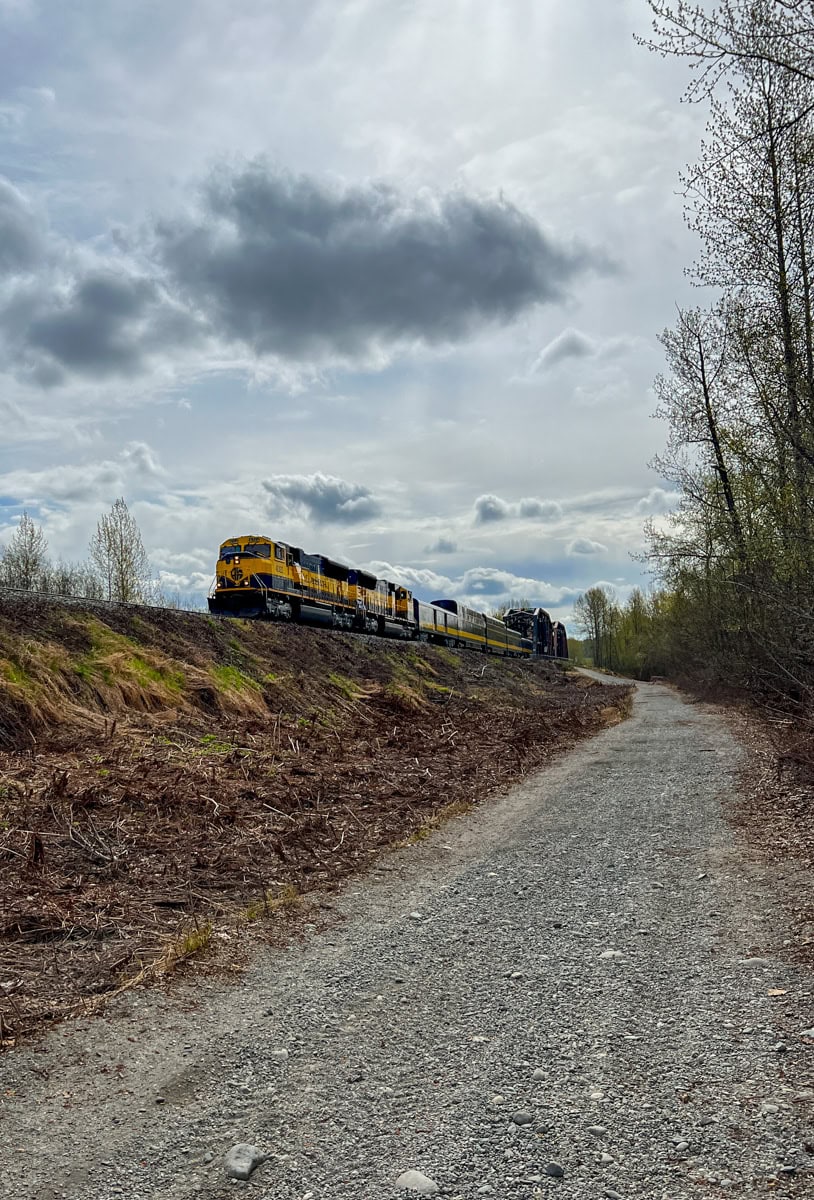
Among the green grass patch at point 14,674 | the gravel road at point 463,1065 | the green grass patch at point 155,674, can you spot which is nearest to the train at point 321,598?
the green grass patch at point 155,674

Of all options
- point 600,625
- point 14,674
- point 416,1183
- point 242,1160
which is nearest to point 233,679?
point 14,674

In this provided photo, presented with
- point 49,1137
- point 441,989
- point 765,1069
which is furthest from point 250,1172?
point 765,1069

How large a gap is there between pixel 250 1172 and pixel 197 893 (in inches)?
140

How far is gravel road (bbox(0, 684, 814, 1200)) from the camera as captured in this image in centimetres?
295

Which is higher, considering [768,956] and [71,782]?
[71,782]

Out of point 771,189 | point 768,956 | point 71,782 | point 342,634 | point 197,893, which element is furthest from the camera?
point 342,634

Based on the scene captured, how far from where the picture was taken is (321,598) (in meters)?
29.8

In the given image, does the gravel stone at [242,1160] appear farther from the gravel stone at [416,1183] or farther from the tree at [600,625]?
the tree at [600,625]

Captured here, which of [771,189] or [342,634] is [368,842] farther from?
[342,634]

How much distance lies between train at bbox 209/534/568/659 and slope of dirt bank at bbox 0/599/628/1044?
5503mm

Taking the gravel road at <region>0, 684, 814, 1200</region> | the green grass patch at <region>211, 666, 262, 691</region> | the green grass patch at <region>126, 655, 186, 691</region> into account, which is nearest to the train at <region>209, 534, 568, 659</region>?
the green grass patch at <region>211, 666, 262, 691</region>

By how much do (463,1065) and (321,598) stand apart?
26.4 m

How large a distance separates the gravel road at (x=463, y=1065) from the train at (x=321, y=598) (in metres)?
16.7

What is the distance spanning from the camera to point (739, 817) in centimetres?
939
